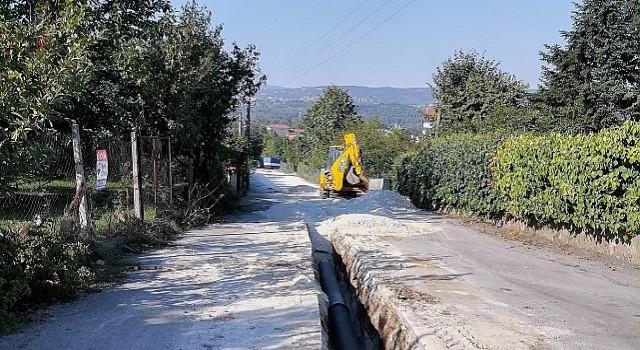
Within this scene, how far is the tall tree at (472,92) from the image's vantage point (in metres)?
32.1

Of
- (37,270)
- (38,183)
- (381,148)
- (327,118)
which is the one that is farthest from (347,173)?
(327,118)

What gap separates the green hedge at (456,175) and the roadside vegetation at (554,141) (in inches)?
1.7

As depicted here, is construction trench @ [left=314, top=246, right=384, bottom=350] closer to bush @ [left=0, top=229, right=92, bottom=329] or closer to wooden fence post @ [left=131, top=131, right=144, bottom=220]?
bush @ [left=0, top=229, right=92, bottom=329]

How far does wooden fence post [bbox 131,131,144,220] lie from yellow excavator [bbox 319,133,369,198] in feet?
43.0

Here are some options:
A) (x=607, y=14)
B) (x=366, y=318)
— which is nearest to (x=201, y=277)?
(x=366, y=318)

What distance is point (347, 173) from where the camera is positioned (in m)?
25.4

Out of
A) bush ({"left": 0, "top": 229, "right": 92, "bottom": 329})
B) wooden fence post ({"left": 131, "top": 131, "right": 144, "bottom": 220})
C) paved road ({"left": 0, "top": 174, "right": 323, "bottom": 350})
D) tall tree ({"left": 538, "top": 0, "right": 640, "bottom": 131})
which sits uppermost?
tall tree ({"left": 538, "top": 0, "right": 640, "bottom": 131})

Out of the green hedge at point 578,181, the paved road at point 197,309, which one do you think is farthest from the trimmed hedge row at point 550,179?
the paved road at point 197,309

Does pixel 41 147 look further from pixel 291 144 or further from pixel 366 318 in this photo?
pixel 291 144

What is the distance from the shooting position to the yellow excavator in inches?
977

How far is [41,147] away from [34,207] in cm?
294

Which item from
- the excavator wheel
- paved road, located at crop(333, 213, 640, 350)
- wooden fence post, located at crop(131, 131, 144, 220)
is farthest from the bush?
the excavator wheel

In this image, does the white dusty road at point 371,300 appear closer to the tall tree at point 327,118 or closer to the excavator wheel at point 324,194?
the excavator wheel at point 324,194

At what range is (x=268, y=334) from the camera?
6.09 metres
